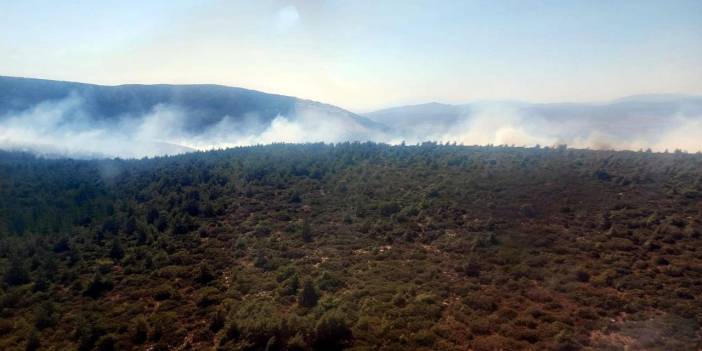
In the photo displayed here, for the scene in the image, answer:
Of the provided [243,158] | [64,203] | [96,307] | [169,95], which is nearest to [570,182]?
[96,307]

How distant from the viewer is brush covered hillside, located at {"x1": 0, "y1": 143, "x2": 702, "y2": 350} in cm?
1600

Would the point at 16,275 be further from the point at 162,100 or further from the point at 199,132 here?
the point at 162,100

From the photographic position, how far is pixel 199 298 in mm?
20234

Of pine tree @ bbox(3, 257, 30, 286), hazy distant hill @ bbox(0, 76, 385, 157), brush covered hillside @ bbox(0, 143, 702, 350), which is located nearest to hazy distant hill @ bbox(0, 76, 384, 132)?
hazy distant hill @ bbox(0, 76, 385, 157)

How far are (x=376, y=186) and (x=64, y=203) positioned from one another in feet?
118

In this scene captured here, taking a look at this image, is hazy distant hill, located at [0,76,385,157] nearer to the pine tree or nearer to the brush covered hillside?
the brush covered hillside

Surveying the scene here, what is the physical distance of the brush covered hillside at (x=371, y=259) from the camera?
1600 cm

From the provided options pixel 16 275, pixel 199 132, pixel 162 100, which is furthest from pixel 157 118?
pixel 16 275

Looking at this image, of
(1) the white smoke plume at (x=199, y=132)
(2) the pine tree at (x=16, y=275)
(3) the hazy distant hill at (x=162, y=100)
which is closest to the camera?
(2) the pine tree at (x=16, y=275)

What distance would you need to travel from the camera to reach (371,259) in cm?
2462

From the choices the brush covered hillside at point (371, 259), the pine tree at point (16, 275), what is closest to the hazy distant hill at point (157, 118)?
the brush covered hillside at point (371, 259)

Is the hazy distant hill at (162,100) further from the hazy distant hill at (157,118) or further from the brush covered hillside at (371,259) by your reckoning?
the brush covered hillside at (371,259)

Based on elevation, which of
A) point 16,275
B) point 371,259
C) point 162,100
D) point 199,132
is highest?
point 162,100

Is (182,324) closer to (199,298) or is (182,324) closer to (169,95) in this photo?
(199,298)
